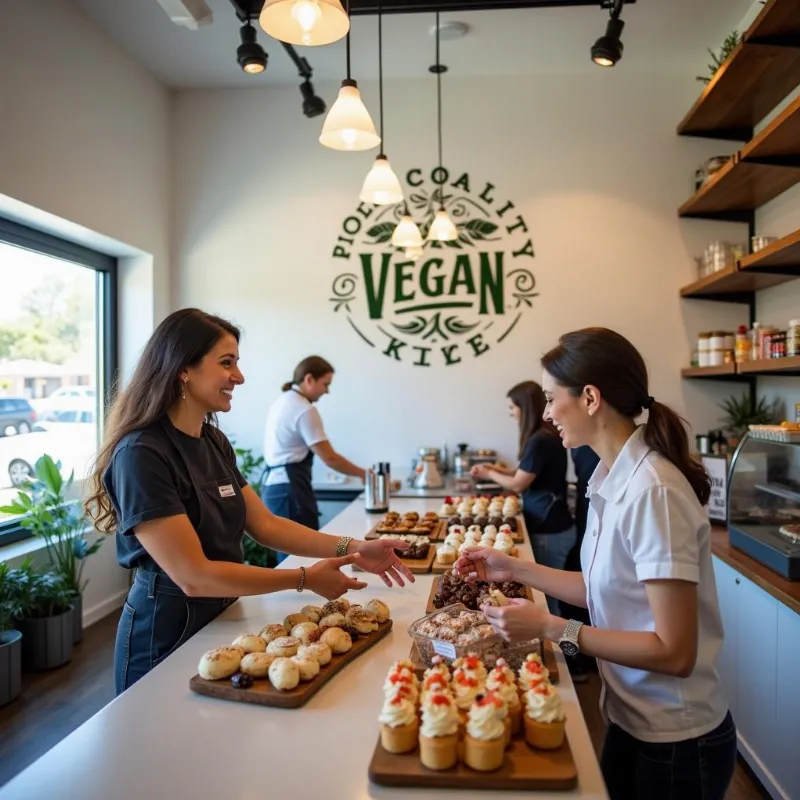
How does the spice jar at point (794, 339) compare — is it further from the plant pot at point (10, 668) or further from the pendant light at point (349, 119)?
the plant pot at point (10, 668)

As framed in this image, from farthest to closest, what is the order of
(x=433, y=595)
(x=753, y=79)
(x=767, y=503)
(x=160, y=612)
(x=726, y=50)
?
(x=726, y=50)
(x=753, y=79)
(x=767, y=503)
(x=433, y=595)
(x=160, y=612)

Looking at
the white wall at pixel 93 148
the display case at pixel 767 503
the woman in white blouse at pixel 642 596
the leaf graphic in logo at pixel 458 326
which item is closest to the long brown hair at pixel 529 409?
the display case at pixel 767 503

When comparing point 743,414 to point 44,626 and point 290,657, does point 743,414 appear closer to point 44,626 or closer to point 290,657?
point 290,657

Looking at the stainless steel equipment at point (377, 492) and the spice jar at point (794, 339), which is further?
the stainless steel equipment at point (377, 492)

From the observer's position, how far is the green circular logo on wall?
492cm

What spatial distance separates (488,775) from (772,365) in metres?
2.86

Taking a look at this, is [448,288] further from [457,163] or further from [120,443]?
[120,443]

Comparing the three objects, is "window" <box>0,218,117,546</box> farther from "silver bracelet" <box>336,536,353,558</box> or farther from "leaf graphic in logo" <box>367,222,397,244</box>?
"silver bracelet" <box>336,536,353,558</box>

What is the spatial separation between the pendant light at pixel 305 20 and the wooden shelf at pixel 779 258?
6.84ft

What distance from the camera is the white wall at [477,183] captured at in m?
4.77

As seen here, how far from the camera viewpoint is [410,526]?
3.05 metres

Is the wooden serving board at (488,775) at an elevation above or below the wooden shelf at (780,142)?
below

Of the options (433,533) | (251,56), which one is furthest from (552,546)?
(251,56)

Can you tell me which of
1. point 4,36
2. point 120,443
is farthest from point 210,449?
point 4,36
